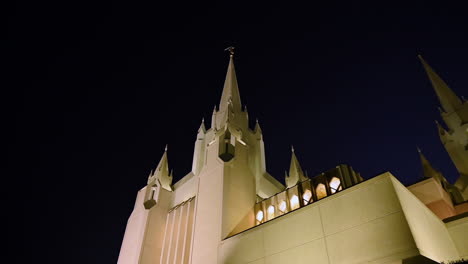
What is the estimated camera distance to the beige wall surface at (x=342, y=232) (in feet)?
41.3

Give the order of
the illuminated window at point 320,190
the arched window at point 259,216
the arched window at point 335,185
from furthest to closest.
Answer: the arched window at point 259,216
the illuminated window at point 320,190
the arched window at point 335,185

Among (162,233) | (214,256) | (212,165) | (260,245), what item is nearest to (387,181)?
(260,245)

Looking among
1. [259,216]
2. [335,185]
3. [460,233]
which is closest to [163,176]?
[259,216]

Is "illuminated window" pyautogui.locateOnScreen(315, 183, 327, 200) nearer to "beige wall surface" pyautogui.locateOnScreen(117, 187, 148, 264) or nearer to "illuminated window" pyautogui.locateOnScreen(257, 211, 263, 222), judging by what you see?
"illuminated window" pyautogui.locateOnScreen(257, 211, 263, 222)

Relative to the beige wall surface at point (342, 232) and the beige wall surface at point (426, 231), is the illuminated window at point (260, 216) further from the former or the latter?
the beige wall surface at point (426, 231)

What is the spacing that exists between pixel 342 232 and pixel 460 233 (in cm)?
582

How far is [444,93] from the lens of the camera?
3441cm

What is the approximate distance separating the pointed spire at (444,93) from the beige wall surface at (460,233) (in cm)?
2002

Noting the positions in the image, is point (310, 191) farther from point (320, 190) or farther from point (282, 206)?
point (282, 206)

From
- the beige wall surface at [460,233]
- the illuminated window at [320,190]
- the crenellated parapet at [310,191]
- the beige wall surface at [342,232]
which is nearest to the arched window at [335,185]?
the crenellated parapet at [310,191]

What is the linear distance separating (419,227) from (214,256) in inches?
387

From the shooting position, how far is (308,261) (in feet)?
47.1

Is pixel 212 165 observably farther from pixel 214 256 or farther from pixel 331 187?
pixel 331 187

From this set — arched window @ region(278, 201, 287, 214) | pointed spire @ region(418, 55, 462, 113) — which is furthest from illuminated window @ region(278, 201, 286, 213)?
pointed spire @ region(418, 55, 462, 113)
